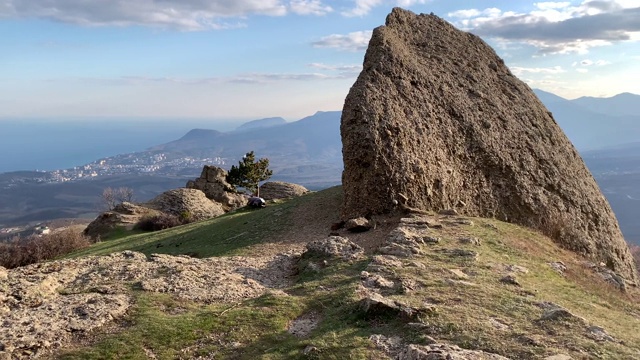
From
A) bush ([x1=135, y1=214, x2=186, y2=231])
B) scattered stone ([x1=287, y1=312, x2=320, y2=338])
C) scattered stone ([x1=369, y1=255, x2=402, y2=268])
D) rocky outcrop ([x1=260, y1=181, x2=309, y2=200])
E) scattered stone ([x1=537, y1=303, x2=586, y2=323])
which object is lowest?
bush ([x1=135, y1=214, x2=186, y2=231])

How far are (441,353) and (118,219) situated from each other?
130 feet

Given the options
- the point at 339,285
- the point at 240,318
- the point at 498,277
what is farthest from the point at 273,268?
the point at 498,277

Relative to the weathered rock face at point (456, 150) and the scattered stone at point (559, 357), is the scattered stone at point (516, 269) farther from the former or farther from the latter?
the weathered rock face at point (456, 150)

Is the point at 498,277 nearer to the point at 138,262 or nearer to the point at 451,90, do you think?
the point at 138,262

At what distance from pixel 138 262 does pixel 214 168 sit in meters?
41.1

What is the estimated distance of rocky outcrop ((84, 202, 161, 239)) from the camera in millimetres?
40656

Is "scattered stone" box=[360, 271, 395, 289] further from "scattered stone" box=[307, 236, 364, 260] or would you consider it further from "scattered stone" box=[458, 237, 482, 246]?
"scattered stone" box=[458, 237, 482, 246]

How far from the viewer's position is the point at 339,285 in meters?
12.3

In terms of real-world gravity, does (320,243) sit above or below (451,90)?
below

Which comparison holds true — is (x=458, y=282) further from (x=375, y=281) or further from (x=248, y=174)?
(x=248, y=174)

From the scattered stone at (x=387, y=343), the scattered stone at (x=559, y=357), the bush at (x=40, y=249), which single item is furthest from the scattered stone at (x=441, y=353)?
the bush at (x=40, y=249)

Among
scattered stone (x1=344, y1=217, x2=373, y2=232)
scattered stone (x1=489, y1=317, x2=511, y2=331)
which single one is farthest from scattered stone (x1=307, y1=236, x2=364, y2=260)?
scattered stone (x1=489, y1=317, x2=511, y2=331)

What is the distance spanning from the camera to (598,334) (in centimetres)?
891

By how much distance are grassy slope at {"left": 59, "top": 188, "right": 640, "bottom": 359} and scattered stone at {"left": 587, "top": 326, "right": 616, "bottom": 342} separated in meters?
0.12
